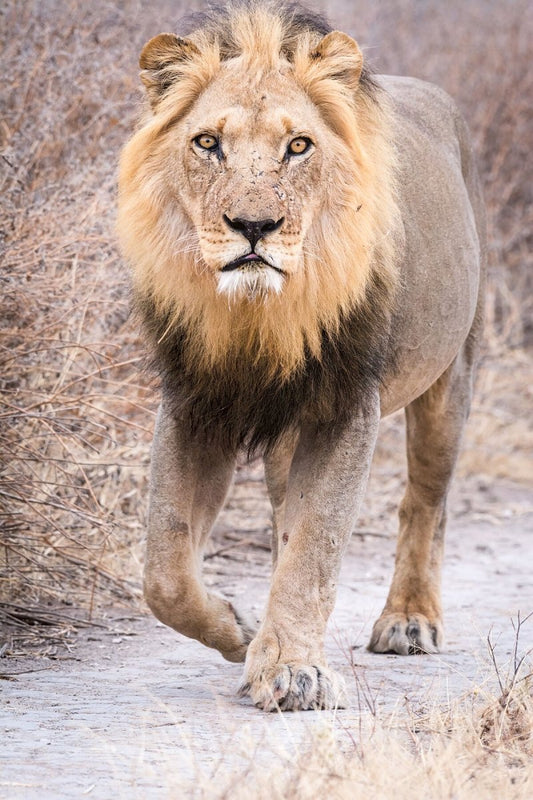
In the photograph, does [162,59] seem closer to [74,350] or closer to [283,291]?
[283,291]

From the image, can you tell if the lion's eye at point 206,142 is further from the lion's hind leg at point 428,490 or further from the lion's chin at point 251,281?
the lion's hind leg at point 428,490

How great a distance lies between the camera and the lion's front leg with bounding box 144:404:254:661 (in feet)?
12.4

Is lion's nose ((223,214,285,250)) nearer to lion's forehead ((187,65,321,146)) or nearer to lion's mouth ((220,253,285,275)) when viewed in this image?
lion's mouth ((220,253,285,275))

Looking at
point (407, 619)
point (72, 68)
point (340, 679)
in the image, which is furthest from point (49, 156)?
point (340, 679)

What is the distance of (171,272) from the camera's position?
365 centimetres

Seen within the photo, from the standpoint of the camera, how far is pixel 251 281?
3326 millimetres

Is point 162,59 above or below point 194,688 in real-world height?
above

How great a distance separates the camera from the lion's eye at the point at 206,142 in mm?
3533

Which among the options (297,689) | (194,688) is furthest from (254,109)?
(194,688)

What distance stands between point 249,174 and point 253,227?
0.68 feet

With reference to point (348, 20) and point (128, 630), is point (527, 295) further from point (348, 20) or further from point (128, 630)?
point (128, 630)

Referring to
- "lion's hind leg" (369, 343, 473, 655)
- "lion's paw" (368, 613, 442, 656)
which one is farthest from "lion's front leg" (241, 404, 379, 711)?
"lion's hind leg" (369, 343, 473, 655)

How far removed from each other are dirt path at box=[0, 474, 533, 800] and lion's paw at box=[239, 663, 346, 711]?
0.05m

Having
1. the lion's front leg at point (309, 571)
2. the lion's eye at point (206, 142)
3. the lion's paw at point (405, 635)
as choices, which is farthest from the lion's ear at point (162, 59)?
the lion's paw at point (405, 635)
